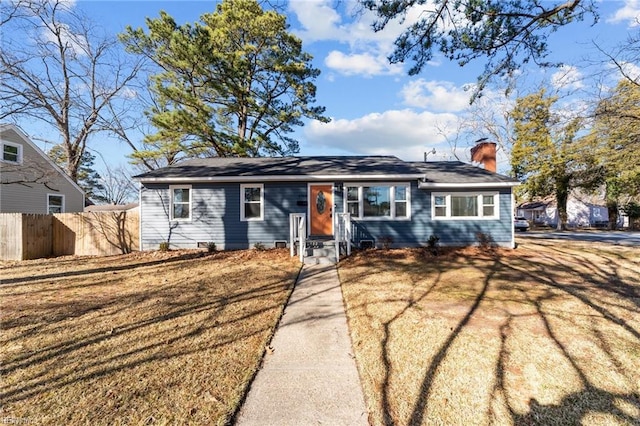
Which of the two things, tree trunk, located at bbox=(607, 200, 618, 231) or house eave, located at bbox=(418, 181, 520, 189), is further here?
tree trunk, located at bbox=(607, 200, 618, 231)

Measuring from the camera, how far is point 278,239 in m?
10.6

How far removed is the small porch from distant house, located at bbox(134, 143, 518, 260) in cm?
81

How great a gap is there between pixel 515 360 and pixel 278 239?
8.45 metres

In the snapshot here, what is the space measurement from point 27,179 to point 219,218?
10.3 metres


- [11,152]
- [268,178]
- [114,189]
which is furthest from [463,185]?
[114,189]

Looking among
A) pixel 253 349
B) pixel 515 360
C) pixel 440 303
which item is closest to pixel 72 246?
pixel 253 349

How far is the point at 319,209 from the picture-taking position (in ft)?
35.2

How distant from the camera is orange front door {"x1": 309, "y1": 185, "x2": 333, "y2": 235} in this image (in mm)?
10703

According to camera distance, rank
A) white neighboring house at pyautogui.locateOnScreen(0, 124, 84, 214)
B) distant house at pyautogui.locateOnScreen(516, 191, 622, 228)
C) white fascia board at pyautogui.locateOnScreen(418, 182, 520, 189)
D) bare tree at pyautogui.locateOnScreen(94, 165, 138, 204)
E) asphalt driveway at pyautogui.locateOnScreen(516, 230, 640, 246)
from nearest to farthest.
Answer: white fascia board at pyautogui.locateOnScreen(418, 182, 520, 189), white neighboring house at pyautogui.locateOnScreen(0, 124, 84, 214), asphalt driveway at pyautogui.locateOnScreen(516, 230, 640, 246), distant house at pyautogui.locateOnScreen(516, 191, 622, 228), bare tree at pyautogui.locateOnScreen(94, 165, 138, 204)

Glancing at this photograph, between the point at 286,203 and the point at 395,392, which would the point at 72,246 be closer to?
the point at 286,203

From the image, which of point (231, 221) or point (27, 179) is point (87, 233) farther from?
point (27, 179)

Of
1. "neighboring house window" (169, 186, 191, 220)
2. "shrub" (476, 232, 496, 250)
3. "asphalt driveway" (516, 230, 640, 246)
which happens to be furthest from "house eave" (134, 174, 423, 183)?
"asphalt driveway" (516, 230, 640, 246)

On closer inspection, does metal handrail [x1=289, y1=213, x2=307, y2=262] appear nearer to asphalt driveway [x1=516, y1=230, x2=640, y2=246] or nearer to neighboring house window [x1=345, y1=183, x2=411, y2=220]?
neighboring house window [x1=345, y1=183, x2=411, y2=220]

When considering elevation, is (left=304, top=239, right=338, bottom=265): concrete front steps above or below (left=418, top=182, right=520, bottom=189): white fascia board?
below
